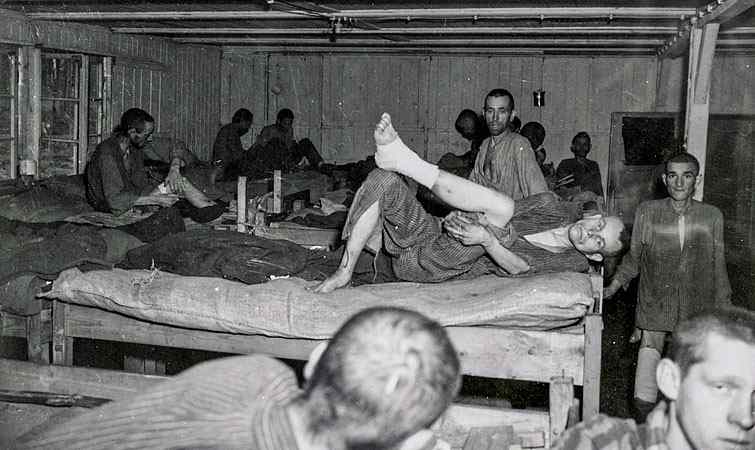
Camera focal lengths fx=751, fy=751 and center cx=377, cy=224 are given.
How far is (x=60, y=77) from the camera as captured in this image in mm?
9852

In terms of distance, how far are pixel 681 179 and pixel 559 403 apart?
79.1 inches

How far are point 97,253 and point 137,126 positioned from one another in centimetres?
224

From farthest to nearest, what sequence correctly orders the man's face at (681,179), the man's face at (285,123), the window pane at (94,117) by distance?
the man's face at (285,123)
the window pane at (94,117)
the man's face at (681,179)

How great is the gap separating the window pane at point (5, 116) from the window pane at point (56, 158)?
2.26 feet

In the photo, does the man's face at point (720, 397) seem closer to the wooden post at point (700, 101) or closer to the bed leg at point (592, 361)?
the bed leg at point (592, 361)

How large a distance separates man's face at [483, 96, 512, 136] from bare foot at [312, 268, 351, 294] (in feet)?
7.45

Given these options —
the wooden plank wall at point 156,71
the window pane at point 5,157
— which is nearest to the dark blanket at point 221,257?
the window pane at point 5,157

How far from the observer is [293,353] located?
4113mm

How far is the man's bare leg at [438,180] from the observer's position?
4180 millimetres

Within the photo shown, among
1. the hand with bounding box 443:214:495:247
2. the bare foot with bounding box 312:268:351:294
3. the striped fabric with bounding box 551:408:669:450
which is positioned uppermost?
the hand with bounding box 443:214:495:247

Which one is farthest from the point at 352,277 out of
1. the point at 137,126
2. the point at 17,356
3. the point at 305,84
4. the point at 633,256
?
the point at 305,84

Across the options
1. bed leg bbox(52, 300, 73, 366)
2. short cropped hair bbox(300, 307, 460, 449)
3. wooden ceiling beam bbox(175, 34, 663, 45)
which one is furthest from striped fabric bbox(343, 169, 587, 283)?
wooden ceiling beam bbox(175, 34, 663, 45)

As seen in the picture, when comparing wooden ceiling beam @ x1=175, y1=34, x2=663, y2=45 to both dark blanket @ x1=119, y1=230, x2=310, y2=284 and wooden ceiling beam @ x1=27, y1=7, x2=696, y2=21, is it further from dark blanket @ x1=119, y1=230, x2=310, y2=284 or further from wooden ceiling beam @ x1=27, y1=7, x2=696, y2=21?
dark blanket @ x1=119, y1=230, x2=310, y2=284

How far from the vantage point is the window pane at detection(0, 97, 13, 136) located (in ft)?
28.4
